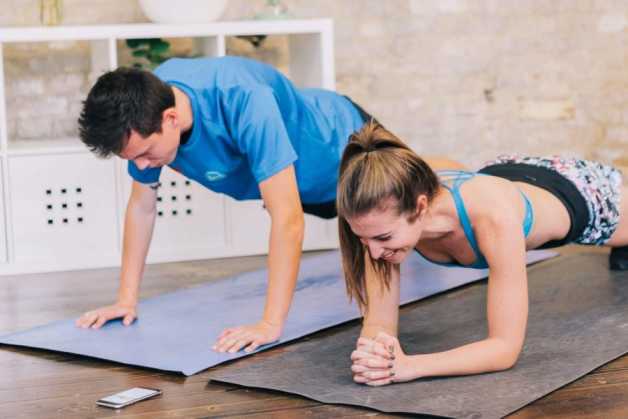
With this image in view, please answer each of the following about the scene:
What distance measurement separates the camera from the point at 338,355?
106 inches

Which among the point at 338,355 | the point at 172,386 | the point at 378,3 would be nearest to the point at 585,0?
the point at 378,3

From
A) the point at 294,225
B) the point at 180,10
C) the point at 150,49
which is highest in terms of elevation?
the point at 180,10

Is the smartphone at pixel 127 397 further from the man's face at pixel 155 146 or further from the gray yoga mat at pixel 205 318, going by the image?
the man's face at pixel 155 146

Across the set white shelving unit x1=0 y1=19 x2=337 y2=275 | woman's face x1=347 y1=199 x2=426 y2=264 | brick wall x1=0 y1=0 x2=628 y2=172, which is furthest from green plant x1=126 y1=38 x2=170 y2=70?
woman's face x1=347 y1=199 x2=426 y2=264

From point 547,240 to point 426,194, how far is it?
2.14ft

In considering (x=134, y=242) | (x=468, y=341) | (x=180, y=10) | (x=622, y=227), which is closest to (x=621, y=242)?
(x=622, y=227)

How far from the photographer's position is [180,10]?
13.6 ft

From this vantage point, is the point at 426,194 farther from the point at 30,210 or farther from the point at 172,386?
the point at 30,210

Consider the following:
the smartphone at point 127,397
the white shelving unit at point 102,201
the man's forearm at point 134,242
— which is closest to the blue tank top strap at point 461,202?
the smartphone at point 127,397

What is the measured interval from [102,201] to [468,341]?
1879mm

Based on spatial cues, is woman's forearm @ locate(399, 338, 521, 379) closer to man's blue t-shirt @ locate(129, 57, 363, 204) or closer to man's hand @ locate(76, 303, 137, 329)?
man's blue t-shirt @ locate(129, 57, 363, 204)

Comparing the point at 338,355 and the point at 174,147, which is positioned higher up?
the point at 174,147

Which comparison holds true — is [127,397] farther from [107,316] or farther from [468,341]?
[468,341]

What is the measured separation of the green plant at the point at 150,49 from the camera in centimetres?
434
